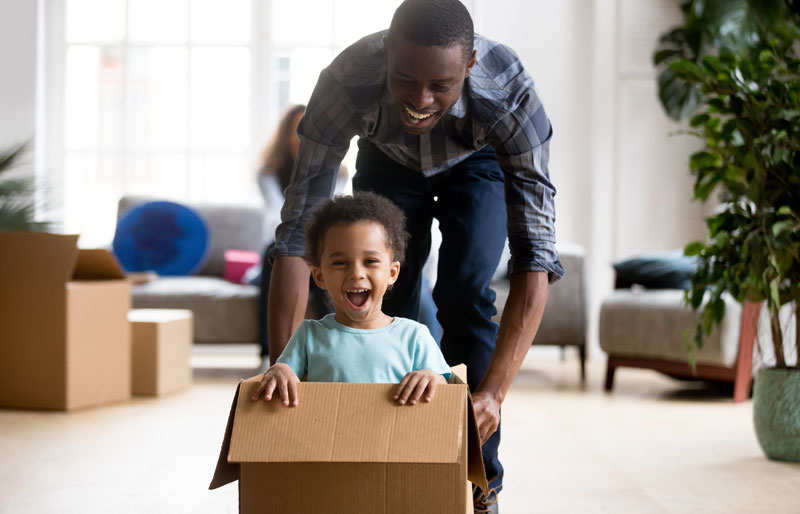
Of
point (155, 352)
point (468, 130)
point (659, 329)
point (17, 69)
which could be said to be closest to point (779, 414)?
point (659, 329)

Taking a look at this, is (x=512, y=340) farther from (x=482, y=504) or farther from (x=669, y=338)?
(x=669, y=338)

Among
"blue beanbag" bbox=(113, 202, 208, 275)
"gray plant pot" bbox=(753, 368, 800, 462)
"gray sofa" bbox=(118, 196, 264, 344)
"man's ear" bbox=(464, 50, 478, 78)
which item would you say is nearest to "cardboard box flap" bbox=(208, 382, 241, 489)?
"man's ear" bbox=(464, 50, 478, 78)

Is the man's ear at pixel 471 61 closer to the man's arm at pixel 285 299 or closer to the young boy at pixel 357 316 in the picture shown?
the young boy at pixel 357 316

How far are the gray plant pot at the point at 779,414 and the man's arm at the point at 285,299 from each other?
1.41m

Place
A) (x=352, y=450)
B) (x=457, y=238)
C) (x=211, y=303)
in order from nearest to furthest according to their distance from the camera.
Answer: (x=352, y=450) < (x=457, y=238) < (x=211, y=303)

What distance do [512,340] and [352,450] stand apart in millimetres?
417

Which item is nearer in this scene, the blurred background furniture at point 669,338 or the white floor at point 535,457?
the white floor at point 535,457

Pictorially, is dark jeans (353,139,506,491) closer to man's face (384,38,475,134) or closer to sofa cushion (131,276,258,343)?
man's face (384,38,475,134)

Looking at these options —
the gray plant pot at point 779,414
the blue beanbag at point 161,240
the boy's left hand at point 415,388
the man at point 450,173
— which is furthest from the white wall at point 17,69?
the boy's left hand at point 415,388

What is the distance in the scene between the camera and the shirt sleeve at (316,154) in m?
1.55

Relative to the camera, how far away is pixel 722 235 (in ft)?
7.98

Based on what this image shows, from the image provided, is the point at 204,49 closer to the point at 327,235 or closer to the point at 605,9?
the point at 605,9

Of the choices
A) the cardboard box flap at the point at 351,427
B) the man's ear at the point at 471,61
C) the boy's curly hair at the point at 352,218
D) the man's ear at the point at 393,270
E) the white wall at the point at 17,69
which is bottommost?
the cardboard box flap at the point at 351,427

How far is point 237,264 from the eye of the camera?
4246 millimetres
